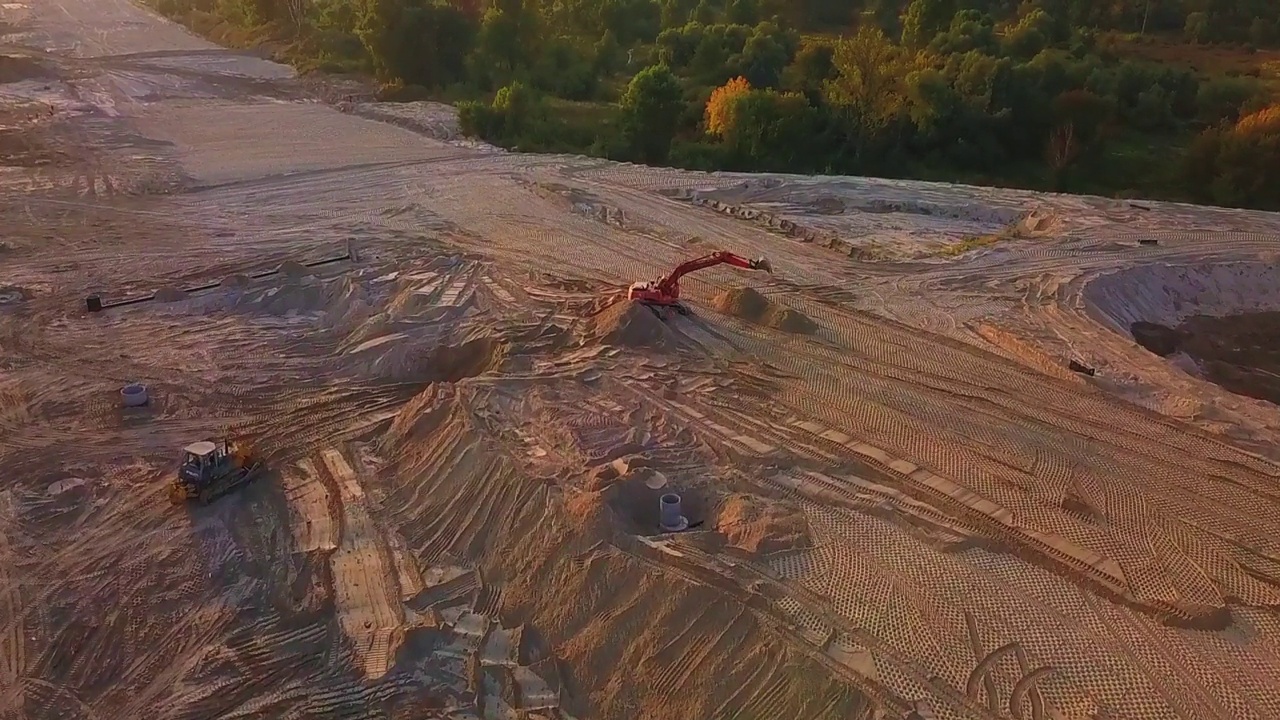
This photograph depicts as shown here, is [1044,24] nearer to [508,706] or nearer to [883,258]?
[883,258]

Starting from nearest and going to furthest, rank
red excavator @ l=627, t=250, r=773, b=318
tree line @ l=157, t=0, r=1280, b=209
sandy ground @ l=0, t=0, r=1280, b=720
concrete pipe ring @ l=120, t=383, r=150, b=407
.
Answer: sandy ground @ l=0, t=0, r=1280, b=720
concrete pipe ring @ l=120, t=383, r=150, b=407
red excavator @ l=627, t=250, r=773, b=318
tree line @ l=157, t=0, r=1280, b=209

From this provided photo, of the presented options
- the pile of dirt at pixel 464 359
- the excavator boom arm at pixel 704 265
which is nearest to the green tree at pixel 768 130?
the excavator boom arm at pixel 704 265

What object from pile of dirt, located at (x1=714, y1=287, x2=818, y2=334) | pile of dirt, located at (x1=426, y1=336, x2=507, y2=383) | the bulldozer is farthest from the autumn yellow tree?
the bulldozer

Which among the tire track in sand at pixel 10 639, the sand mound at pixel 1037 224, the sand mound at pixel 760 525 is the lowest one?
the tire track in sand at pixel 10 639

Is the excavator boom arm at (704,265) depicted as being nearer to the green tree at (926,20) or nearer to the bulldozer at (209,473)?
the bulldozer at (209,473)

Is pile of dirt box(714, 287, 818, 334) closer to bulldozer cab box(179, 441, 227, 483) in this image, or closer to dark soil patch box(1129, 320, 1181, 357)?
dark soil patch box(1129, 320, 1181, 357)
